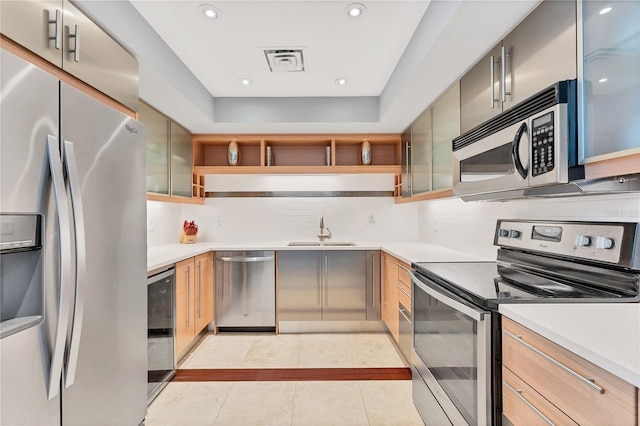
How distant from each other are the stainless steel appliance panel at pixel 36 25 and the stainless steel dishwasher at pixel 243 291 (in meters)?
2.27

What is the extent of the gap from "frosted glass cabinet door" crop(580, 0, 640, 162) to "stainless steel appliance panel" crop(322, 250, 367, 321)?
2.28m

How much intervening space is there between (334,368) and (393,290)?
829mm

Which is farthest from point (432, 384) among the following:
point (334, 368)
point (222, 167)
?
point (222, 167)

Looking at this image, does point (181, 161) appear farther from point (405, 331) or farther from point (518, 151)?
point (518, 151)

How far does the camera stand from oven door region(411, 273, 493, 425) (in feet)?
3.80

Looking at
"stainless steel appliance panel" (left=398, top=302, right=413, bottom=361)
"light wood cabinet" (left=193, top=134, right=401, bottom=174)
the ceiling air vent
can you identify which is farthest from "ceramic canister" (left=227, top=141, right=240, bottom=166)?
"stainless steel appliance panel" (left=398, top=302, right=413, bottom=361)

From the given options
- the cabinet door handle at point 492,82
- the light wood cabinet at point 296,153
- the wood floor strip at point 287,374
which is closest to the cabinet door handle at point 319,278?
→ the wood floor strip at point 287,374

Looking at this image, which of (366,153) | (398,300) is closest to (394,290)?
(398,300)

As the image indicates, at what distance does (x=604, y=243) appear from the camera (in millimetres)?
1194

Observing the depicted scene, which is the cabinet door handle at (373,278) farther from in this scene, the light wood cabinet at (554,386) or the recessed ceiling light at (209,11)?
the recessed ceiling light at (209,11)

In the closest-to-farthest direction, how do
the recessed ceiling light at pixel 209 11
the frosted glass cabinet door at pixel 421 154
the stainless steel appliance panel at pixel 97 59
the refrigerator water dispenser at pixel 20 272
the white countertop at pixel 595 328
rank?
the white countertop at pixel 595 328 < the refrigerator water dispenser at pixel 20 272 < the stainless steel appliance panel at pixel 97 59 < the recessed ceiling light at pixel 209 11 < the frosted glass cabinet door at pixel 421 154

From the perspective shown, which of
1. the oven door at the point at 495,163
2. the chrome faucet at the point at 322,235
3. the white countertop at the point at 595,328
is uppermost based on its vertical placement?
the oven door at the point at 495,163

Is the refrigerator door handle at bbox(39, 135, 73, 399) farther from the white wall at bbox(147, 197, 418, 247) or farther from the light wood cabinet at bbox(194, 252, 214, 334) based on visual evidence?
the white wall at bbox(147, 197, 418, 247)

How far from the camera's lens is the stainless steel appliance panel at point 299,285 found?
3205 mm
